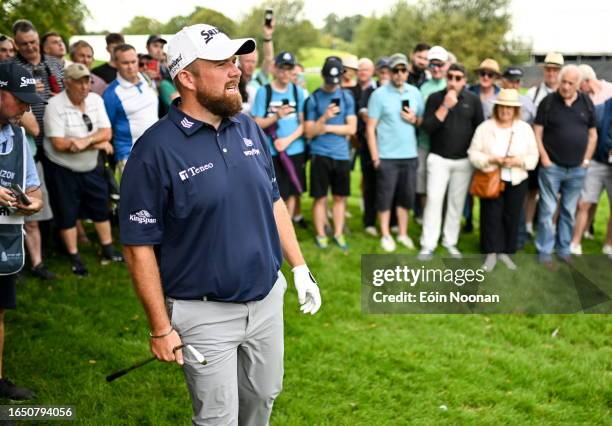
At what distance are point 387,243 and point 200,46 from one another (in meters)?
5.52

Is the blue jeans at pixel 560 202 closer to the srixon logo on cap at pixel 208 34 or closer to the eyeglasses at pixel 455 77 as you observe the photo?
the eyeglasses at pixel 455 77

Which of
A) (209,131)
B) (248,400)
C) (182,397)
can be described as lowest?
(182,397)

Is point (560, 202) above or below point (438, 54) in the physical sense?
below

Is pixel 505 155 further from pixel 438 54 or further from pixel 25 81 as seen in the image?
pixel 25 81

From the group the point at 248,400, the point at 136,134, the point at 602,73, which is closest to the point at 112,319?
the point at 136,134

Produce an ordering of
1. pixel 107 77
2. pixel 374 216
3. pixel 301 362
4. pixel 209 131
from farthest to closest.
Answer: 1. pixel 374 216
2. pixel 107 77
3. pixel 301 362
4. pixel 209 131

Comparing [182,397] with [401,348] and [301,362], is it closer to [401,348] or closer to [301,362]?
[301,362]

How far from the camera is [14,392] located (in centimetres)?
429

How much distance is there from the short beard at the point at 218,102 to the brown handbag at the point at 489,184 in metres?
4.71

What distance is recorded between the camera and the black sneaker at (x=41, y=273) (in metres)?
6.51

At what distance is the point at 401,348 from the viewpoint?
5285 mm

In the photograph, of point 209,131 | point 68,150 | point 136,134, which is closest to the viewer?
point 209,131

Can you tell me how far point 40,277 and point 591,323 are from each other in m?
5.50

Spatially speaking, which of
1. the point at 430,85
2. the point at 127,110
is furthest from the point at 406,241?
the point at 127,110
